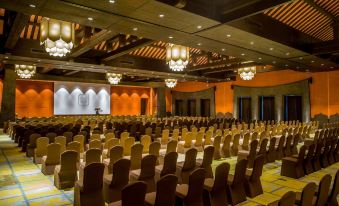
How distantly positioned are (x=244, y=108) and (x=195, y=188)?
19332 mm

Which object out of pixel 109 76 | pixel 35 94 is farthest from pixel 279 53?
pixel 35 94

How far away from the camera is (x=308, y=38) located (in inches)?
430

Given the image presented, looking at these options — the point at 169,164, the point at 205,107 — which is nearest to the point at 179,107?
the point at 205,107

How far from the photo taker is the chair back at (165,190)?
3.02 meters

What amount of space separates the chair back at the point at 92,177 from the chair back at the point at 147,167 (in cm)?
83

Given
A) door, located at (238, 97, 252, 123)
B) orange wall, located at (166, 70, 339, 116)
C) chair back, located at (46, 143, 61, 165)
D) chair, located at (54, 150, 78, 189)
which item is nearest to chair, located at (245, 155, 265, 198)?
chair, located at (54, 150, 78, 189)

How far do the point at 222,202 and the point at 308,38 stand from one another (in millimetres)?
9716

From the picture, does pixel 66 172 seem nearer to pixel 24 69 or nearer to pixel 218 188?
pixel 218 188

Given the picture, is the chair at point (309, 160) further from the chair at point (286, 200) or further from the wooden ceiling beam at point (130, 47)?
the wooden ceiling beam at point (130, 47)

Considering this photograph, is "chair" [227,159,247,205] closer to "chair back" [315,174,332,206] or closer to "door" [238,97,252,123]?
"chair back" [315,174,332,206]

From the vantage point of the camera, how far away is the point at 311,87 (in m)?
17.2

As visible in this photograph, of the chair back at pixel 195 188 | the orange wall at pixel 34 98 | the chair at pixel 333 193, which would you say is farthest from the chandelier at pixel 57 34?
the orange wall at pixel 34 98

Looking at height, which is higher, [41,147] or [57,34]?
[57,34]

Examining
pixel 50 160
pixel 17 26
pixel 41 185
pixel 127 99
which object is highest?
pixel 17 26
